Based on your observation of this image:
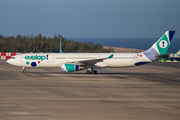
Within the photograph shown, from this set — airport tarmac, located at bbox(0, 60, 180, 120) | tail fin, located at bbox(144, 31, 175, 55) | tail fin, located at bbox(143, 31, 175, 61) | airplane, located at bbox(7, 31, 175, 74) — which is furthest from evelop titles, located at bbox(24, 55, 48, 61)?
tail fin, located at bbox(144, 31, 175, 55)

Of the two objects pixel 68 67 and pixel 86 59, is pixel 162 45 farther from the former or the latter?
pixel 68 67

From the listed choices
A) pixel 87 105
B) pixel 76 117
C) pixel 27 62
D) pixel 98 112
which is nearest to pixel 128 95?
pixel 87 105

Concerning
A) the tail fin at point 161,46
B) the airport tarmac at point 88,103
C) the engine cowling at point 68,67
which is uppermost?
the tail fin at point 161,46

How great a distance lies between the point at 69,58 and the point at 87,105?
23596mm

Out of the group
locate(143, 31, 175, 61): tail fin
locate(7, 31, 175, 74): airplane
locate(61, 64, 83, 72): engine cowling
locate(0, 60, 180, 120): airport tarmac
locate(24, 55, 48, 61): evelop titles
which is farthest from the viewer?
locate(143, 31, 175, 61): tail fin

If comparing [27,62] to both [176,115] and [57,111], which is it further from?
[176,115]

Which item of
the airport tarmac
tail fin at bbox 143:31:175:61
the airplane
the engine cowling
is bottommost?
the airport tarmac

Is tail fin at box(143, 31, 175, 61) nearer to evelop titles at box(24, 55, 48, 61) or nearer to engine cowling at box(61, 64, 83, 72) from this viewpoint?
engine cowling at box(61, 64, 83, 72)

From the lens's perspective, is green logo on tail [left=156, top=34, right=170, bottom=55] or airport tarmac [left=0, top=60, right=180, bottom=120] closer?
airport tarmac [left=0, top=60, right=180, bottom=120]

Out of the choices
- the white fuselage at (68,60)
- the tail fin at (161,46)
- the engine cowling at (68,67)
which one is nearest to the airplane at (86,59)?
the white fuselage at (68,60)

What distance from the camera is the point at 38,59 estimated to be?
43.3 metres

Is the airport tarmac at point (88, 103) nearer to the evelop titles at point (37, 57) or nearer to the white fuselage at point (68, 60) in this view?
the white fuselage at point (68, 60)

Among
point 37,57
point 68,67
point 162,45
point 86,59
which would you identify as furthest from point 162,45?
point 37,57

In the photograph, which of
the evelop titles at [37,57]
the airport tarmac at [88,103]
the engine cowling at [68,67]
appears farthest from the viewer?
the evelop titles at [37,57]
